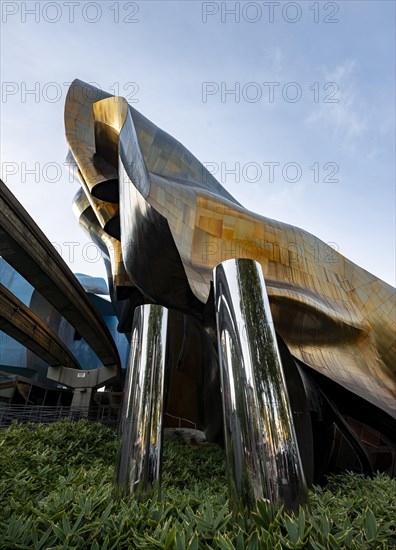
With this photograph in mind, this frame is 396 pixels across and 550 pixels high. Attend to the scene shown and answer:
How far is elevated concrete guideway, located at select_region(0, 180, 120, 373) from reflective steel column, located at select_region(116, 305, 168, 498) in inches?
328

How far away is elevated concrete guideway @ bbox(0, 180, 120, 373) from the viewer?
1173 centimetres

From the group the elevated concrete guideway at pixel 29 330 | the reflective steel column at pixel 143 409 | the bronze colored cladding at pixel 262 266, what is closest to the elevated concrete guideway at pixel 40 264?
the elevated concrete guideway at pixel 29 330

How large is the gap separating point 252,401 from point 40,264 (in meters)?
12.5

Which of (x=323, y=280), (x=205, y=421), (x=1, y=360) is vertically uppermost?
(x=1, y=360)

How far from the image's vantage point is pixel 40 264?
548 inches

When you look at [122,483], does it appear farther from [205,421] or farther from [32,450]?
[205,421]

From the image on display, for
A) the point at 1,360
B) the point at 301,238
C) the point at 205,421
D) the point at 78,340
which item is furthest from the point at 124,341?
the point at 301,238

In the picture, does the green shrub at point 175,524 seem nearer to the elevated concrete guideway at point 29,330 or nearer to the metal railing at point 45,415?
the metal railing at point 45,415

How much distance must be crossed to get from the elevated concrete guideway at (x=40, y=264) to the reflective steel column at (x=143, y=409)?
8.34 m

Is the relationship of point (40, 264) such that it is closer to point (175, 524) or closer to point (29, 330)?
point (29, 330)

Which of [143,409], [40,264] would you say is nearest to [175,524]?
[143,409]

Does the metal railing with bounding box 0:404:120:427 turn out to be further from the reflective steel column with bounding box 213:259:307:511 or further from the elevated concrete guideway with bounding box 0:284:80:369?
the reflective steel column with bounding box 213:259:307:511

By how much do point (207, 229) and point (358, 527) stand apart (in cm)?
722

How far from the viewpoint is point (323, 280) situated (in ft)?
33.2
